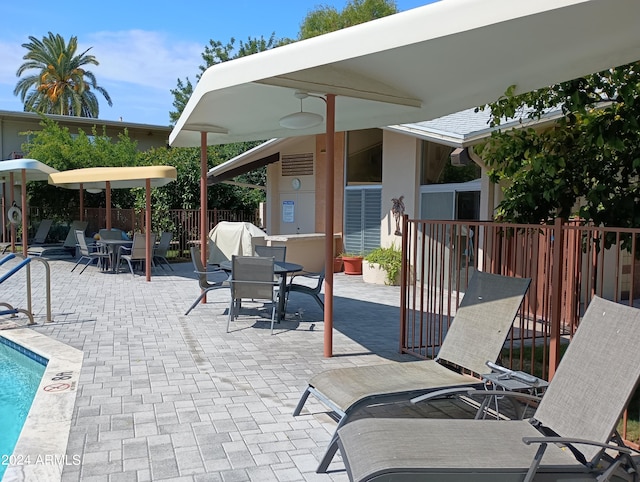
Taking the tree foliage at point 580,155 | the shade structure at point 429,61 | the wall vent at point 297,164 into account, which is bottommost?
the tree foliage at point 580,155

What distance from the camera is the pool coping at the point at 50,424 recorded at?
10.9 ft

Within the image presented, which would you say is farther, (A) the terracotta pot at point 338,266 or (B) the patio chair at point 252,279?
(A) the terracotta pot at point 338,266

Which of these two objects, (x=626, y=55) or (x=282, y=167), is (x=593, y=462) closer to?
(x=626, y=55)

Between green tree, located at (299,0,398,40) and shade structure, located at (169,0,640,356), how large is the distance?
29.6 m

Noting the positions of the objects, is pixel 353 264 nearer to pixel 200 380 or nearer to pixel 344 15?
pixel 200 380

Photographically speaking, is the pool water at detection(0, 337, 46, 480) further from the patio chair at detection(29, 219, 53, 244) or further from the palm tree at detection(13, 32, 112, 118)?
the palm tree at detection(13, 32, 112, 118)

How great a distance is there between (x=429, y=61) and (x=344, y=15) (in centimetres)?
3319

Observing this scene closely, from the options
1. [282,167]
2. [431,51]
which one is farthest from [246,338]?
[282,167]

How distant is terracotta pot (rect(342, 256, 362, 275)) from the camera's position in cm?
1361

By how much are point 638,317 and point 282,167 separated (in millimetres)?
14380

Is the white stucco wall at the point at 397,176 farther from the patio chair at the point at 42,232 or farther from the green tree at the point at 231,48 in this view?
the green tree at the point at 231,48

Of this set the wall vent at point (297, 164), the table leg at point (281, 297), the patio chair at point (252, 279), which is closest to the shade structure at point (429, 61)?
the patio chair at point (252, 279)

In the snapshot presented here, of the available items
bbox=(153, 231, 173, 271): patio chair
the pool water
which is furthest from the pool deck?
bbox=(153, 231, 173, 271): patio chair

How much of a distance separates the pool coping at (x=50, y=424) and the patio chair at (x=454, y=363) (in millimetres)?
1701
